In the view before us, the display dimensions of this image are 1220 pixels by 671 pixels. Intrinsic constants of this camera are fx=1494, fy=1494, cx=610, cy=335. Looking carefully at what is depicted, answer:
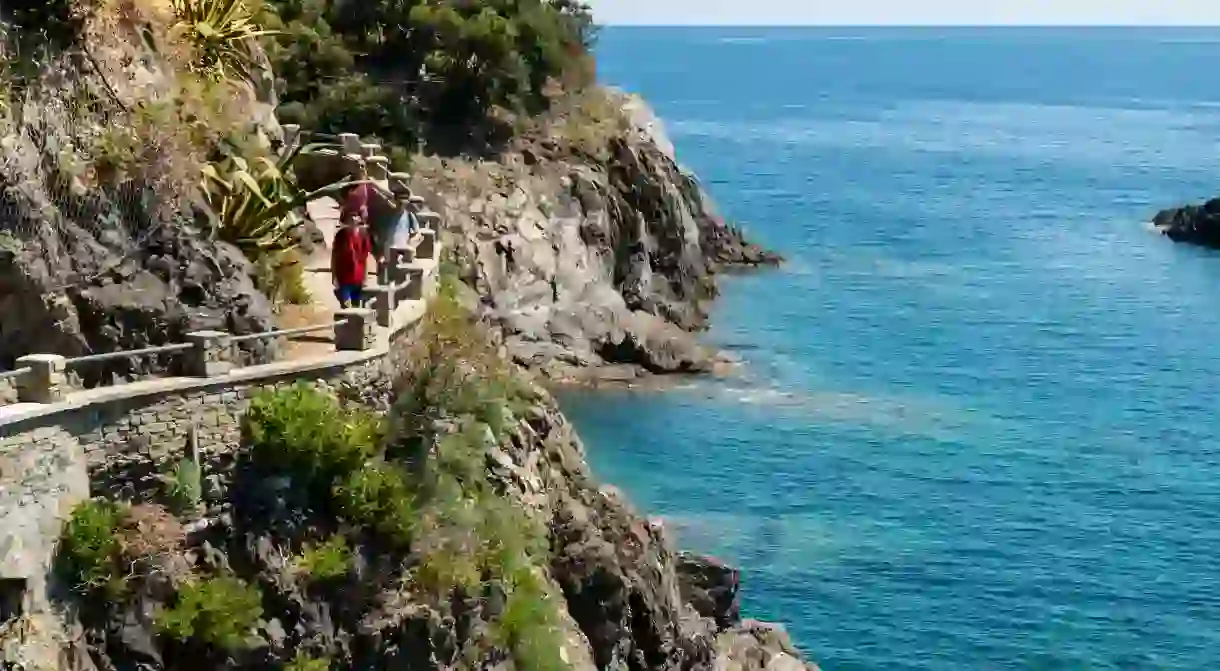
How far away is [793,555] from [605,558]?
16794 mm

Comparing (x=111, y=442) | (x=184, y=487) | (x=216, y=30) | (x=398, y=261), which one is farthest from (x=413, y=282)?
(x=111, y=442)

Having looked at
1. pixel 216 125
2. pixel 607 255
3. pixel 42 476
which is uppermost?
pixel 216 125

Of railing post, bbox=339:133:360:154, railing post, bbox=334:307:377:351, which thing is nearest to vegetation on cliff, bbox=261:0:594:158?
railing post, bbox=339:133:360:154

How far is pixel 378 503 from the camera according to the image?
18.2 metres

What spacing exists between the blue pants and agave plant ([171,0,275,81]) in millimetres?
4485

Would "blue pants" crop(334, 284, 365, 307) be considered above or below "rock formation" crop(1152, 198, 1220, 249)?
above

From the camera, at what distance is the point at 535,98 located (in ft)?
210

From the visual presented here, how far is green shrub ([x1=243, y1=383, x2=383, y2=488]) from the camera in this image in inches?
687

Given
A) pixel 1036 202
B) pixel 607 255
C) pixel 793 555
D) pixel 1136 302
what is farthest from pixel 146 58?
pixel 1036 202

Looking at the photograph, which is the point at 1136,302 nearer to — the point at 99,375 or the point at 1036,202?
the point at 1036,202

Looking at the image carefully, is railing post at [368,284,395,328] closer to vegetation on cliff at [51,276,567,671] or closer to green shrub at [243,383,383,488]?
vegetation on cliff at [51,276,567,671]

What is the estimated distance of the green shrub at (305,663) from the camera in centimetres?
1688

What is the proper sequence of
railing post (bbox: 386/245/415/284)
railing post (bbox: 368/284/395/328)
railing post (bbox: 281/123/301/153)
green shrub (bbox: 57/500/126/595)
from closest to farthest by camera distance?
green shrub (bbox: 57/500/126/595) < railing post (bbox: 368/284/395/328) < railing post (bbox: 386/245/415/284) < railing post (bbox: 281/123/301/153)

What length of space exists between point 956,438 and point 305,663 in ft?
118
